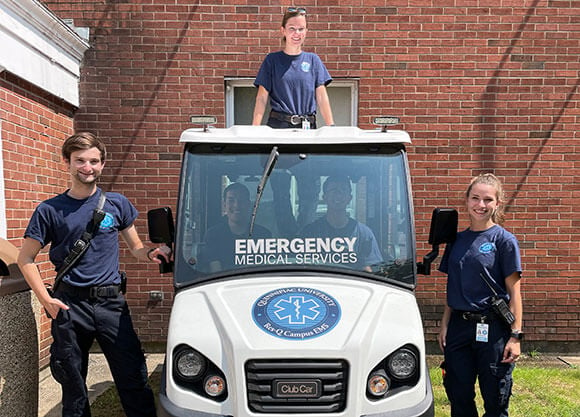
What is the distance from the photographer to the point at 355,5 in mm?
5742

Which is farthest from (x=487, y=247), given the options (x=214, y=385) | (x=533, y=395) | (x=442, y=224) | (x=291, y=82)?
(x=533, y=395)

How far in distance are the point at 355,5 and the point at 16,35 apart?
3712 mm

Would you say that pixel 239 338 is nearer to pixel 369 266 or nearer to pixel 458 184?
pixel 369 266

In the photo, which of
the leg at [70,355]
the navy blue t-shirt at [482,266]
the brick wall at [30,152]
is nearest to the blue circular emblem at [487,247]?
the navy blue t-shirt at [482,266]

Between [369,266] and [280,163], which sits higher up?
[280,163]

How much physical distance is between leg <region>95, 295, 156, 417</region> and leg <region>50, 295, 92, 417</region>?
0.43 feet

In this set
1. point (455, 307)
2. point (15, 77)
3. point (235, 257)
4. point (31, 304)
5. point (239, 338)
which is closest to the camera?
point (239, 338)

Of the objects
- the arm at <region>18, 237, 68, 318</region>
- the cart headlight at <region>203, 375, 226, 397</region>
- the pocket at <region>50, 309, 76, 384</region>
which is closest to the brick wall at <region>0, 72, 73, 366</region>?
the arm at <region>18, 237, 68, 318</region>

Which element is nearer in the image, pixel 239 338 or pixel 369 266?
pixel 239 338

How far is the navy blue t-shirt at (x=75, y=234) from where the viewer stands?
3.17 meters

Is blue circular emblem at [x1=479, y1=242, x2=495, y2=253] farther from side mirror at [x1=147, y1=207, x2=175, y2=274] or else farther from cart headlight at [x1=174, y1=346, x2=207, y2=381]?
side mirror at [x1=147, y1=207, x2=175, y2=274]

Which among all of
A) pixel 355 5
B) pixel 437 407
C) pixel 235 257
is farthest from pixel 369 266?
pixel 355 5

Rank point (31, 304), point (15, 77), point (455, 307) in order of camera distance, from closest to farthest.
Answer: point (455, 307), point (31, 304), point (15, 77)

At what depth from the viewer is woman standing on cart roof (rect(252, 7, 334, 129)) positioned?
4086 mm
